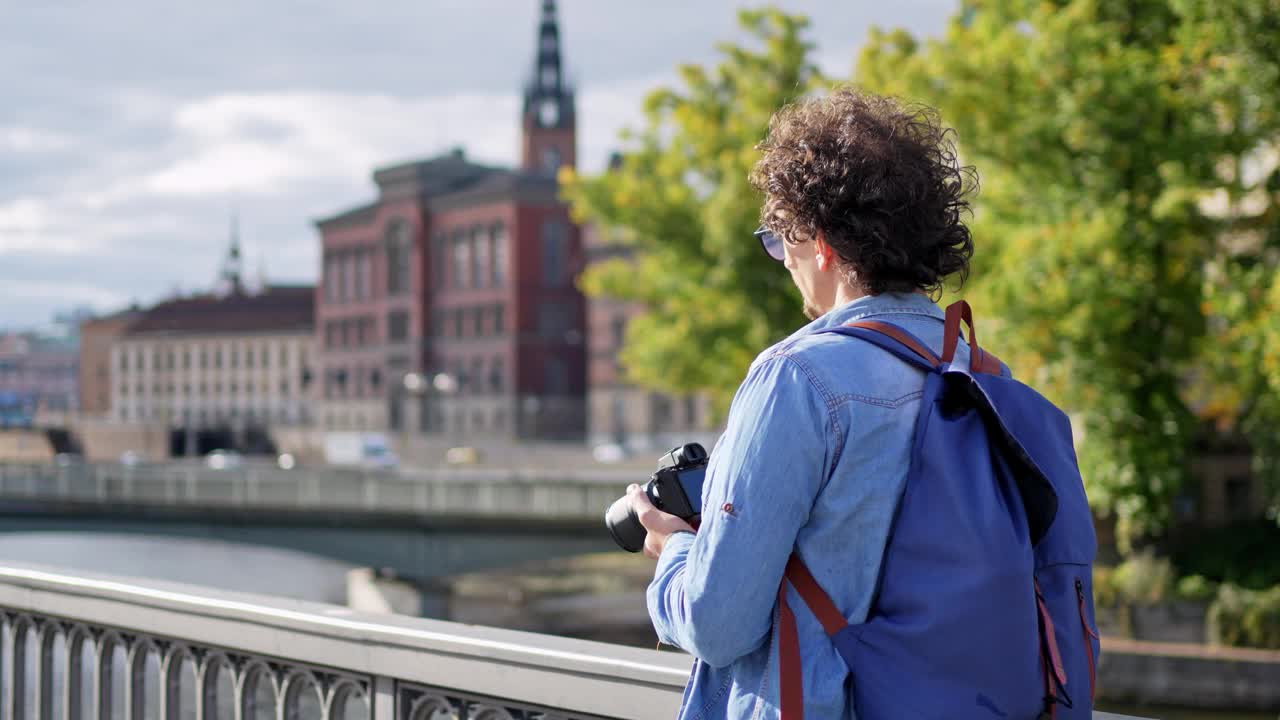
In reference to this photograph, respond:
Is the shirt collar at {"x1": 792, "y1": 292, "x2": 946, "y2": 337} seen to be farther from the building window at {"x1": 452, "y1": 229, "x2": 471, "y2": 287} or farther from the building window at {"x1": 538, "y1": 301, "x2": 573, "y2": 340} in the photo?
the building window at {"x1": 452, "y1": 229, "x2": 471, "y2": 287}

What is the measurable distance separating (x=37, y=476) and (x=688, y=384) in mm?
16111

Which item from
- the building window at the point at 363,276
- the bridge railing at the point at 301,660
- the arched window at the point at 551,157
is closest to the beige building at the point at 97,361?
the building window at the point at 363,276

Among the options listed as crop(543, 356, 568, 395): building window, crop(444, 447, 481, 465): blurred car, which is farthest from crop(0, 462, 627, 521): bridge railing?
crop(543, 356, 568, 395): building window

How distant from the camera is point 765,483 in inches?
69.1

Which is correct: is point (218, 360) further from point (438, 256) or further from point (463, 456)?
point (463, 456)

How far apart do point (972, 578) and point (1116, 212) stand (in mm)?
18169

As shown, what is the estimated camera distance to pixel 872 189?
74.7 inches

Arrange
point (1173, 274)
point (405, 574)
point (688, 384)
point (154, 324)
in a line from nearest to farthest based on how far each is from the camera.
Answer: point (1173, 274)
point (688, 384)
point (405, 574)
point (154, 324)

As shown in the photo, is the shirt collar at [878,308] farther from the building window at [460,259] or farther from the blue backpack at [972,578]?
the building window at [460,259]

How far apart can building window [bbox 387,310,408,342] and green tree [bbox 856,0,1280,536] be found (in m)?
69.8

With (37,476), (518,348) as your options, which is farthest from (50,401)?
(37,476)

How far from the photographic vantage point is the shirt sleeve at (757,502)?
5.77 ft

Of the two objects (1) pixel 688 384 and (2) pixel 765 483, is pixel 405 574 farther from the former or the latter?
(2) pixel 765 483

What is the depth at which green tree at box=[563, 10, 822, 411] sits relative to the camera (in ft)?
79.4
